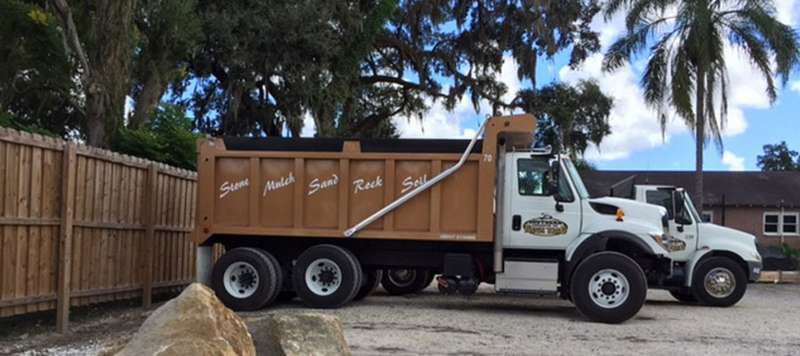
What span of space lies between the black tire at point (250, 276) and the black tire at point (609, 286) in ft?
14.3

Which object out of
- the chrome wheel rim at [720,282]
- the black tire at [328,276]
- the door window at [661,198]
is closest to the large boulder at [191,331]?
the black tire at [328,276]

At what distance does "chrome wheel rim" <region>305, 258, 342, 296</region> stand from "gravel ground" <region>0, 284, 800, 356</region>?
40 cm

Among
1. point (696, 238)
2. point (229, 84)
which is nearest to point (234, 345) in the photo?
point (696, 238)

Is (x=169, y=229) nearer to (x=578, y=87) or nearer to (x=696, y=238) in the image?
(x=696, y=238)

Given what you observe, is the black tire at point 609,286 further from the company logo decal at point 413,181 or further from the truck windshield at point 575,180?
the company logo decal at point 413,181

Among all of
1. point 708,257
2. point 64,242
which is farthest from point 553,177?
point 64,242

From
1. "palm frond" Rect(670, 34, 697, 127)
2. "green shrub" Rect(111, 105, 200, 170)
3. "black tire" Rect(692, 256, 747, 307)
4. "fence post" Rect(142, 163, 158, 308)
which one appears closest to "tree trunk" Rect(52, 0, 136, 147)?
"green shrub" Rect(111, 105, 200, 170)

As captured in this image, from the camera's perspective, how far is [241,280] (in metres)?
11.4

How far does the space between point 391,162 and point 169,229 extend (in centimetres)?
376

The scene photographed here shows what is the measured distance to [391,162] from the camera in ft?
36.4

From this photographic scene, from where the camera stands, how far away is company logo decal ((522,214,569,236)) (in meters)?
11.0

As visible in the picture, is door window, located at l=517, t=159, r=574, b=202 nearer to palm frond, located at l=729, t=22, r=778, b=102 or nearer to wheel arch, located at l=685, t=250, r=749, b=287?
Answer: wheel arch, located at l=685, t=250, r=749, b=287

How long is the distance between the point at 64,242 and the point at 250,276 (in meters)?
3.13

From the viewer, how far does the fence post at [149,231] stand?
11078mm
